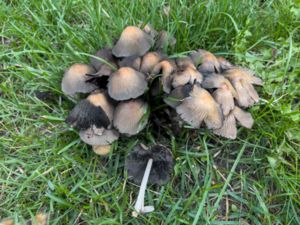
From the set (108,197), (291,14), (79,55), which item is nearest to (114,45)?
(79,55)

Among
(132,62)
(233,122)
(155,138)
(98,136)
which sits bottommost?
(155,138)

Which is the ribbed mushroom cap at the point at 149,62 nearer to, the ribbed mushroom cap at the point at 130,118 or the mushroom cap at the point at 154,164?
the ribbed mushroom cap at the point at 130,118

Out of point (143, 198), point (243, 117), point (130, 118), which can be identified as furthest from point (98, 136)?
point (243, 117)

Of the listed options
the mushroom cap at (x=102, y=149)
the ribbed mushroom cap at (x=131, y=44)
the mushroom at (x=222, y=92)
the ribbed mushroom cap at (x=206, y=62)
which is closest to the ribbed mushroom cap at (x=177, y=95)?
the mushroom at (x=222, y=92)

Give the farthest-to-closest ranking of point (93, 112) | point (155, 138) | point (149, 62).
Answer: point (155, 138), point (149, 62), point (93, 112)

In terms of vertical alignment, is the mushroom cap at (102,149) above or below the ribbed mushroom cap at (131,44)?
below

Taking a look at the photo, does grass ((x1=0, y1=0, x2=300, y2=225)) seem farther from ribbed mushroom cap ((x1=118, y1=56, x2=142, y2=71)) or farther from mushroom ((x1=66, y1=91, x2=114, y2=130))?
ribbed mushroom cap ((x1=118, y1=56, x2=142, y2=71))

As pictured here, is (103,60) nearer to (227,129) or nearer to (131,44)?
(131,44)

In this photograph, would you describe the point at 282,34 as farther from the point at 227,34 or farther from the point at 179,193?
the point at 179,193
